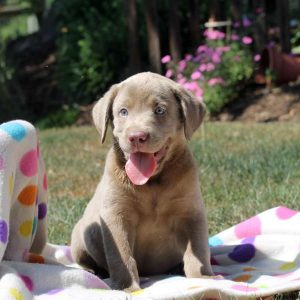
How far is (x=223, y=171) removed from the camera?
5625 mm

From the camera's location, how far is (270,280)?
10.2 feet

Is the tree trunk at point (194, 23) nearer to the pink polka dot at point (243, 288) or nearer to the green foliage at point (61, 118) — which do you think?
the green foliage at point (61, 118)

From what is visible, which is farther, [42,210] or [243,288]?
[42,210]

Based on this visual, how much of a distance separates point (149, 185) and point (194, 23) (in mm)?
9335

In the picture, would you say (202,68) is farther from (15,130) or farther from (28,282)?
(28,282)

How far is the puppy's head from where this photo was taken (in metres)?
2.97

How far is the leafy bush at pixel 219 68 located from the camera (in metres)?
10.7

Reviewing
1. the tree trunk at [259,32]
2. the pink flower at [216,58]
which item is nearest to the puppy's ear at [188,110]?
the pink flower at [216,58]

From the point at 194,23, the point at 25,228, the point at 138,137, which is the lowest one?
the point at 194,23

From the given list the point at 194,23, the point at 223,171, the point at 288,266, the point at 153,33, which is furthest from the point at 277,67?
the point at 288,266

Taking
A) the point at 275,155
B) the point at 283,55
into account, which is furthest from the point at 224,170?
the point at 283,55

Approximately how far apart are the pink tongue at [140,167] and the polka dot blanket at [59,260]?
451 millimetres

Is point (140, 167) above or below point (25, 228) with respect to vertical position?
above

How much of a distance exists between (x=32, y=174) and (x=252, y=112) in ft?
26.0
